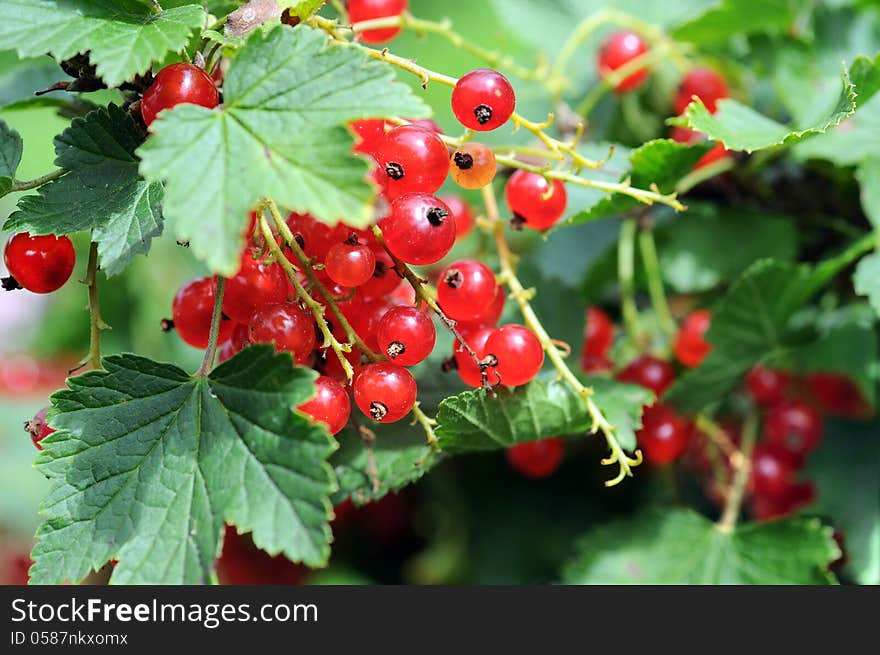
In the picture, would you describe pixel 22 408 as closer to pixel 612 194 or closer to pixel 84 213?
pixel 84 213

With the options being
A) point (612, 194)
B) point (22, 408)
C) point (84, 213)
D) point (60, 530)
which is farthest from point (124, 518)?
point (22, 408)

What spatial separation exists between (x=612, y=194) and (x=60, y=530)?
55 centimetres

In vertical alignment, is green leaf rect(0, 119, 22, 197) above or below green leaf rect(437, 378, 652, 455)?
above

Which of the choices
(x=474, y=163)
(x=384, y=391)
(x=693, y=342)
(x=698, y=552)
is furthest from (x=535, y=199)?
(x=698, y=552)

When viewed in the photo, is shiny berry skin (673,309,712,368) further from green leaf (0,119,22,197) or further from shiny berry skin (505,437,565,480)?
green leaf (0,119,22,197)

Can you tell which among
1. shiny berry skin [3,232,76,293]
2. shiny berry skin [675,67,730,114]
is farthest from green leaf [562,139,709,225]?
shiny berry skin [3,232,76,293]

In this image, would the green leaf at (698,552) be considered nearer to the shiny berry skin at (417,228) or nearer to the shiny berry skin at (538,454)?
the shiny berry skin at (538,454)

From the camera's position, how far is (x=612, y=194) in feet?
2.58

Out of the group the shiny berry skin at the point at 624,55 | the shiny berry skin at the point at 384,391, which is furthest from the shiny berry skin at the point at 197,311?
the shiny berry skin at the point at 624,55

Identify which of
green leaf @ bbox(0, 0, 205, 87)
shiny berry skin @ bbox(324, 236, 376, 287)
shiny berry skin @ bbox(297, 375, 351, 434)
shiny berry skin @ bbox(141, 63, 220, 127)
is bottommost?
shiny berry skin @ bbox(297, 375, 351, 434)

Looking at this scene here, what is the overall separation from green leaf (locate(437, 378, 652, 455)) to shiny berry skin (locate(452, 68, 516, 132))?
0.73 feet

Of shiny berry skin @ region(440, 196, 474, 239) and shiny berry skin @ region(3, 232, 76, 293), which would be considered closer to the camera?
shiny berry skin @ region(3, 232, 76, 293)

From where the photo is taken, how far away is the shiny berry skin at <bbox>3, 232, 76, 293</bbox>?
27.1 inches

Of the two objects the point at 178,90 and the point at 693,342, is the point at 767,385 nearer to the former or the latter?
the point at 693,342
